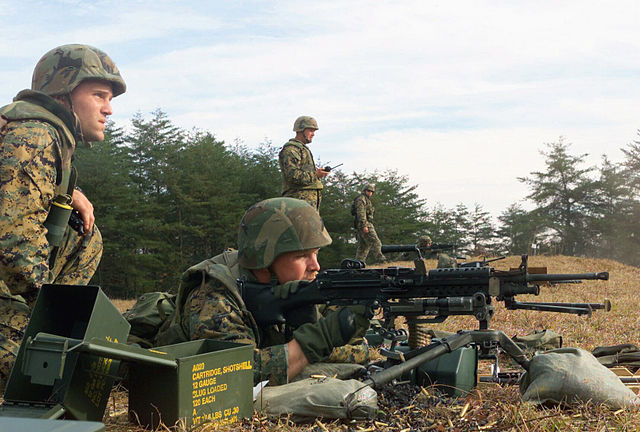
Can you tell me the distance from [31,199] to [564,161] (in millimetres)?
43595

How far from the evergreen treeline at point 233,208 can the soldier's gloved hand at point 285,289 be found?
79.5ft

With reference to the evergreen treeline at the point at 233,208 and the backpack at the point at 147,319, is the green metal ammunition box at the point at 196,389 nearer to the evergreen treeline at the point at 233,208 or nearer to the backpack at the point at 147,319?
the backpack at the point at 147,319

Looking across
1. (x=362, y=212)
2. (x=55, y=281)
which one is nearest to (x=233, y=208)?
(x=362, y=212)

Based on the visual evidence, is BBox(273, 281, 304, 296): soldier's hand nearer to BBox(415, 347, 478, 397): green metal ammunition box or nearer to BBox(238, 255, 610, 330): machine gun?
BBox(238, 255, 610, 330): machine gun

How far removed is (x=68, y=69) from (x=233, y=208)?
28.6 meters

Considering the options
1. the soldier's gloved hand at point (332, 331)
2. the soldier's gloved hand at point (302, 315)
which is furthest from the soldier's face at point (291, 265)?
the soldier's gloved hand at point (332, 331)

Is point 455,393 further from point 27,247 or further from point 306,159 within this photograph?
point 306,159

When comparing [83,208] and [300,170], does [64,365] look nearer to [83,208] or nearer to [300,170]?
[83,208]

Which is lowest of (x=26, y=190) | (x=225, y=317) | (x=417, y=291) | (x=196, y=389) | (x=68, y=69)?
(x=196, y=389)

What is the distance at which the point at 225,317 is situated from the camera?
154 inches

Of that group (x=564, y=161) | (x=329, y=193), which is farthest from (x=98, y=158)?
(x=564, y=161)

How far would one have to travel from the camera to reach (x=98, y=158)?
29.5m

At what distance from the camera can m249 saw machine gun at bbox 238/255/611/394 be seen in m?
3.83

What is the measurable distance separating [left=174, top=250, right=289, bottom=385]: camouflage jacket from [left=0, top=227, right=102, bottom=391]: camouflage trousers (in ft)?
3.46
